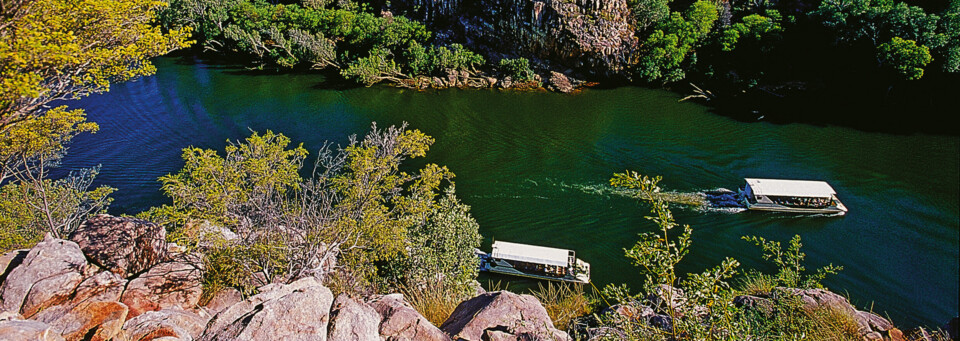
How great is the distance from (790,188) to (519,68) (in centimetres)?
2863

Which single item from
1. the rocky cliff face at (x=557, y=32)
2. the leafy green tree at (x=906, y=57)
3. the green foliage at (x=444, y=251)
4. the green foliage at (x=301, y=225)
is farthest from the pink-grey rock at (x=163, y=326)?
the leafy green tree at (x=906, y=57)

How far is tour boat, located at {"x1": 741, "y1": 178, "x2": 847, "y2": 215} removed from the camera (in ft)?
89.7

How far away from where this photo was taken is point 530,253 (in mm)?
23578

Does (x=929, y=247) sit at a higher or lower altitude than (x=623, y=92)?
lower

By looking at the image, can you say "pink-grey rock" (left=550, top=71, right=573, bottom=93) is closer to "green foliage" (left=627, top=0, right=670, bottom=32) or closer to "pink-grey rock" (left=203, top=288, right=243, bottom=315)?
"green foliage" (left=627, top=0, right=670, bottom=32)

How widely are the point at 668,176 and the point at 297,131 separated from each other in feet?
85.1

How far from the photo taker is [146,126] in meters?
37.9

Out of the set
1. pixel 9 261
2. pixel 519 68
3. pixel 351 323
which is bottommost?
pixel 9 261

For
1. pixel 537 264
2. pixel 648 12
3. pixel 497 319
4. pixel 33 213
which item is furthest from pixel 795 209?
pixel 33 213

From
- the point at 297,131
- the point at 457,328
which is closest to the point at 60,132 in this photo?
the point at 457,328

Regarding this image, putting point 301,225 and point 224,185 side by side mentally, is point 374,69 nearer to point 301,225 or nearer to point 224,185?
point 301,225

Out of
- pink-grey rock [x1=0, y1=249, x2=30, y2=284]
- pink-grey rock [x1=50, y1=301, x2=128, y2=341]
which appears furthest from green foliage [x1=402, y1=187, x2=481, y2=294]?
pink-grey rock [x1=0, y1=249, x2=30, y2=284]

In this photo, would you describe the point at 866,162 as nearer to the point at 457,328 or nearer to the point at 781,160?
the point at 781,160

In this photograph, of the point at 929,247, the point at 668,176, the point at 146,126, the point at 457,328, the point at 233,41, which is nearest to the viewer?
the point at 457,328
